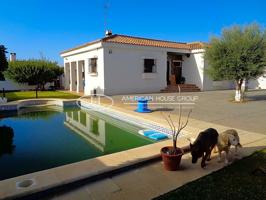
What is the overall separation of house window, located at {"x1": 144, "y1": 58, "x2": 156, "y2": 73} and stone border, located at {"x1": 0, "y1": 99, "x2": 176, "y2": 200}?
14311mm

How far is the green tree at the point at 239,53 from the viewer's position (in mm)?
11547

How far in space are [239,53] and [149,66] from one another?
28.4ft

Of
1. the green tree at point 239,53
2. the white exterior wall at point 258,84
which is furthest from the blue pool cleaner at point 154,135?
the white exterior wall at point 258,84

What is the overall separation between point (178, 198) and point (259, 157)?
2.38m

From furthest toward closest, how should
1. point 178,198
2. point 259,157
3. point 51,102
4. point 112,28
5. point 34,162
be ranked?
1. point 112,28
2. point 51,102
3. point 34,162
4. point 259,157
5. point 178,198

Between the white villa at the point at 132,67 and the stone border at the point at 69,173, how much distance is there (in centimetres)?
1159

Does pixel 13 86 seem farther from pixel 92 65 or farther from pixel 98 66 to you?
pixel 98 66

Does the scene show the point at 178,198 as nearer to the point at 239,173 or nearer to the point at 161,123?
the point at 239,173

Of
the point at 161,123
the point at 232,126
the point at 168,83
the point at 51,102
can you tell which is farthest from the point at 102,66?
the point at 232,126

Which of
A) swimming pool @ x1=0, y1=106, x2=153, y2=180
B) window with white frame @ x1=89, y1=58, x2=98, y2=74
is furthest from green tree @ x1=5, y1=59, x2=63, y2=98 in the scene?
swimming pool @ x1=0, y1=106, x2=153, y2=180

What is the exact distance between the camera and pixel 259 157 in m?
4.34

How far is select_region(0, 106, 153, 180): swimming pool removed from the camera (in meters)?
5.27

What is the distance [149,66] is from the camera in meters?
19.0

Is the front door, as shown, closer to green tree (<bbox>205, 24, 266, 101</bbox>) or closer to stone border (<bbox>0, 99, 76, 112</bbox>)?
green tree (<bbox>205, 24, 266, 101</bbox>)
